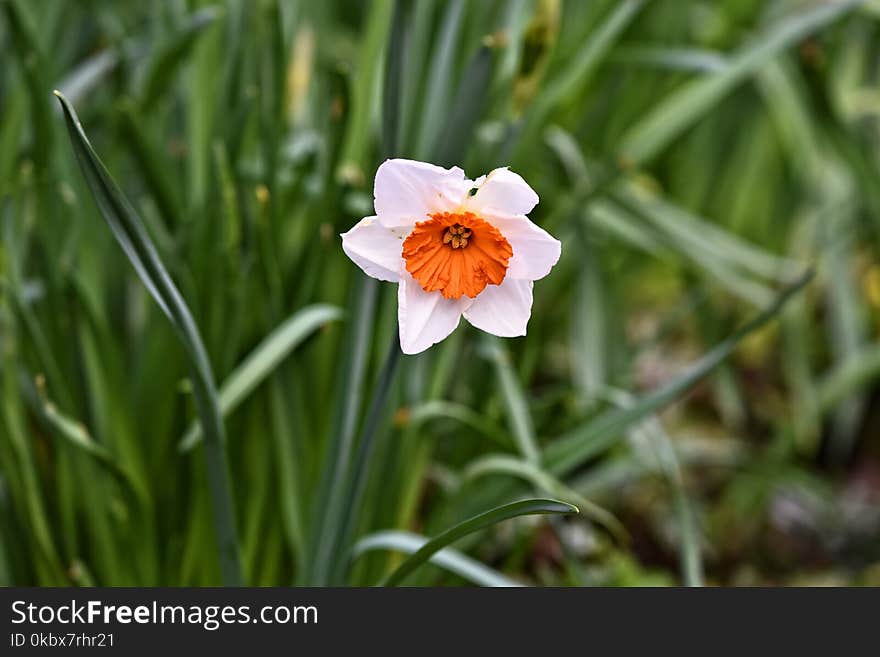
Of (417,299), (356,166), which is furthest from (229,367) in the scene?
(417,299)

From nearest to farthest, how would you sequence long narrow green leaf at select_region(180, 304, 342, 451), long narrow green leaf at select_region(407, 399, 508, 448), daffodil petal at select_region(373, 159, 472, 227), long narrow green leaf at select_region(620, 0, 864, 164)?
1. daffodil petal at select_region(373, 159, 472, 227)
2. long narrow green leaf at select_region(180, 304, 342, 451)
3. long narrow green leaf at select_region(407, 399, 508, 448)
4. long narrow green leaf at select_region(620, 0, 864, 164)

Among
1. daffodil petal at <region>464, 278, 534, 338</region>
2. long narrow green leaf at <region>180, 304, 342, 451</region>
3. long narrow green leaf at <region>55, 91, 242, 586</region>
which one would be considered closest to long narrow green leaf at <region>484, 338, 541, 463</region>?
long narrow green leaf at <region>180, 304, 342, 451</region>

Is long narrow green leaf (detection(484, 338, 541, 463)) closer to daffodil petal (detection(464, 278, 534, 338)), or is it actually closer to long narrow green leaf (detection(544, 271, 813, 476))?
long narrow green leaf (detection(544, 271, 813, 476))

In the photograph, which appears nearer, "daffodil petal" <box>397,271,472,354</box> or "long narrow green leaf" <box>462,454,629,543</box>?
"daffodil petal" <box>397,271,472,354</box>

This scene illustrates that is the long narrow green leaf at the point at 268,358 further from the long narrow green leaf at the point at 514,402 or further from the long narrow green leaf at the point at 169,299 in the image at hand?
the long narrow green leaf at the point at 514,402

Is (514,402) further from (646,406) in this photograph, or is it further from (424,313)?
(424,313)

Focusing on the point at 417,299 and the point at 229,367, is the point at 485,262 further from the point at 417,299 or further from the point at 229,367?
the point at 229,367

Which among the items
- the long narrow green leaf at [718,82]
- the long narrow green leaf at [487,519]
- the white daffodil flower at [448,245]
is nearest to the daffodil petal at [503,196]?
the white daffodil flower at [448,245]

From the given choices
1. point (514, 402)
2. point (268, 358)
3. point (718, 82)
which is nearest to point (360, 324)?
point (268, 358)
